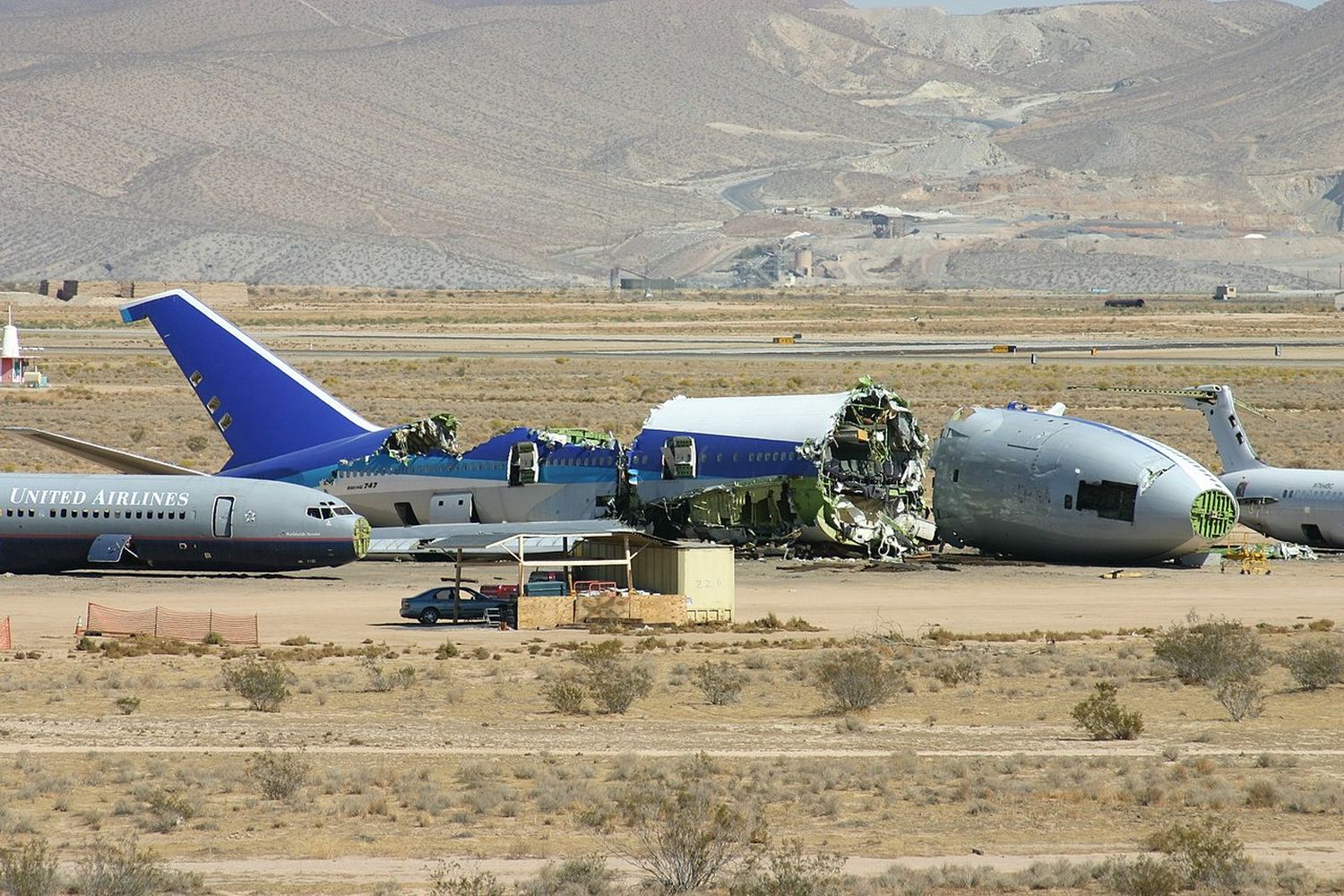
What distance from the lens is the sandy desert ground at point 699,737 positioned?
2478cm

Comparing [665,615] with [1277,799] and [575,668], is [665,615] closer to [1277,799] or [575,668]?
[575,668]

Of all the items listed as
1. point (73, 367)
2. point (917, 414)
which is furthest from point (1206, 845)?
point (73, 367)

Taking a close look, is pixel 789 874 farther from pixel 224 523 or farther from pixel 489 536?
pixel 224 523

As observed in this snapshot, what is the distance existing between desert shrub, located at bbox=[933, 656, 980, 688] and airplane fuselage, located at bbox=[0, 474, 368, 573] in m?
20.8

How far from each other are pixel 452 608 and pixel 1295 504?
2692 centimetres

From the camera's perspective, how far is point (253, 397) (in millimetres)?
64375

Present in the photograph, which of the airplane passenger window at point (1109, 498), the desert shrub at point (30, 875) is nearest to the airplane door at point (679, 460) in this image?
the airplane passenger window at point (1109, 498)

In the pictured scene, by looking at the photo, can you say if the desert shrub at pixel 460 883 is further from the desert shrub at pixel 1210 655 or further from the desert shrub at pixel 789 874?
the desert shrub at pixel 1210 655

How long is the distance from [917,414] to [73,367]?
6530 centimetres

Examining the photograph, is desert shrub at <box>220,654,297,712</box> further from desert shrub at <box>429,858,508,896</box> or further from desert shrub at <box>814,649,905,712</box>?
desert shrub at <box>429,858,508,896</box>

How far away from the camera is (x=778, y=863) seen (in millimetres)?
22062

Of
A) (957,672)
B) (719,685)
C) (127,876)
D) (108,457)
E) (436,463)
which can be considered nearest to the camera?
(127,876)

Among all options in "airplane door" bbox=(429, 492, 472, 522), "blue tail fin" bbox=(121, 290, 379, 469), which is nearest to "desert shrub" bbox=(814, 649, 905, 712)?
"airplane door" bbox=(429, 492, 472, 522)

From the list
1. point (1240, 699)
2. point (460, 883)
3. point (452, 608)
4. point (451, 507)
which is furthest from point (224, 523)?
point (460, 883)
